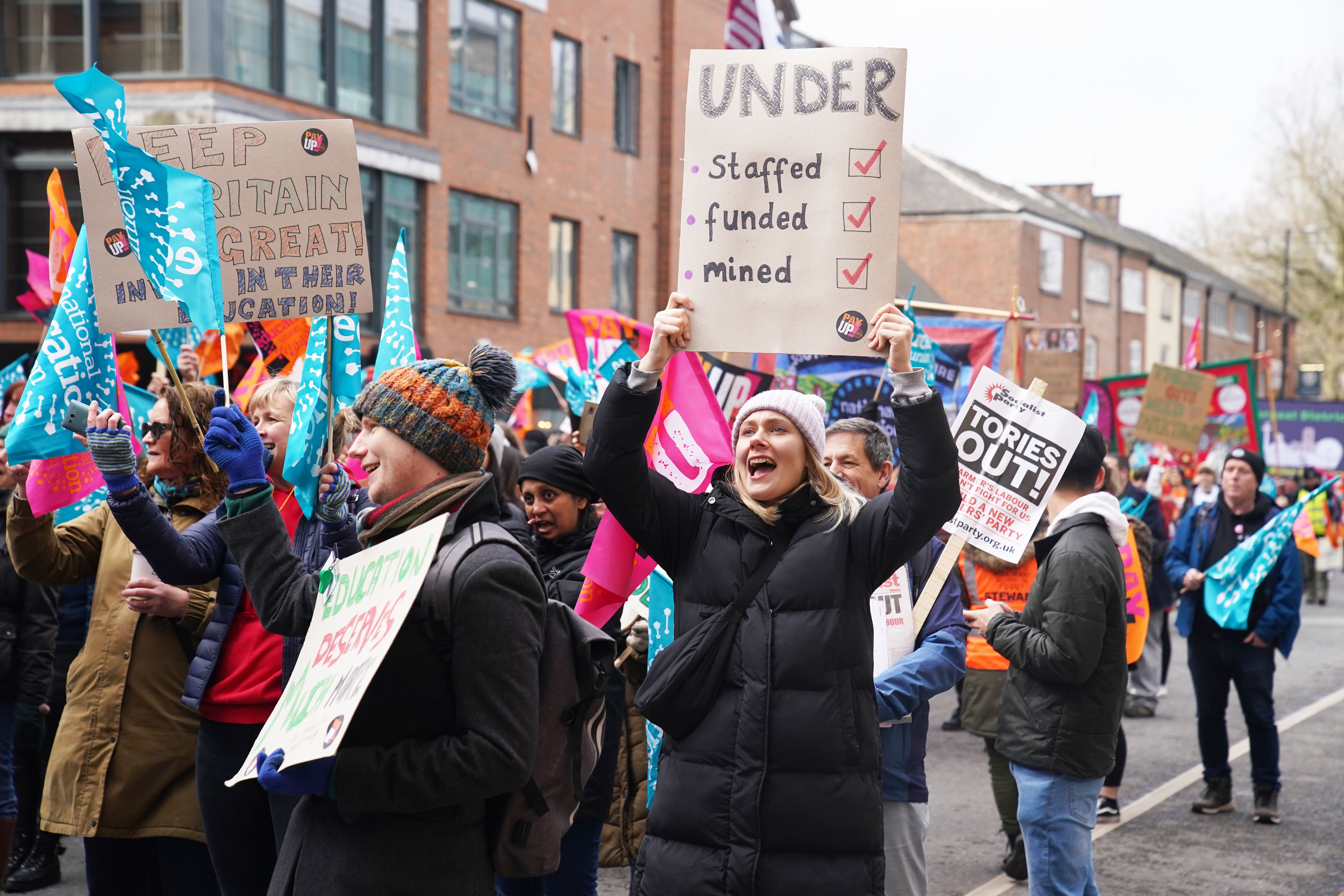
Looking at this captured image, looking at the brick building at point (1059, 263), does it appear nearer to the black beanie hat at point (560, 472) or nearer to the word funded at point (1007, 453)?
the word funded at point (1007, 453)

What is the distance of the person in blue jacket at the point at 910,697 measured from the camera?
4141 mm

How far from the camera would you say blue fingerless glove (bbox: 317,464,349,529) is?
353 centimetres

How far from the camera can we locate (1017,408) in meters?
5.00

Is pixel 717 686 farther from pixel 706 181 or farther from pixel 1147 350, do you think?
pixel 1147 350

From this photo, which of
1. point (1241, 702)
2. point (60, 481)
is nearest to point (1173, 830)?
point (1241, 702)

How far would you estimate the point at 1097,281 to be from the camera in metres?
43.7

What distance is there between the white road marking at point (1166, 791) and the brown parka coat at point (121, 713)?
3.73 metres

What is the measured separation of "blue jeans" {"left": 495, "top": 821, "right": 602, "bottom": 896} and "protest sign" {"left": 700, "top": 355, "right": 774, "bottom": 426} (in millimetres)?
2500

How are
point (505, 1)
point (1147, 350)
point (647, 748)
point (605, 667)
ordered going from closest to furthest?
point (605, 667) < point (647, 748) < point (505, 1) < point (1147, 350)

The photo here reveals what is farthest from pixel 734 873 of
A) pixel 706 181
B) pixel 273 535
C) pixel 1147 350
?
pixel 1147 350

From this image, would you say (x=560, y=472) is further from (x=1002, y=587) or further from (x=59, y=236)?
(x=1002, y=587)

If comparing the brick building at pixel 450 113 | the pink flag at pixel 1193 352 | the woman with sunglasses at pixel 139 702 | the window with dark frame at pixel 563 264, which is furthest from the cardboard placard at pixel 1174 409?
the window with dark frame at pixel 563 264

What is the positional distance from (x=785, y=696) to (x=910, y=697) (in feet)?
3.83

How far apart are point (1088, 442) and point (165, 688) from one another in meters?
3.54
